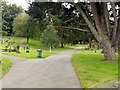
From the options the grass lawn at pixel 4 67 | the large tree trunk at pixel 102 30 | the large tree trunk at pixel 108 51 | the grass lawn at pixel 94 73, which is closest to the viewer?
the grass lawn at pixel 94 73

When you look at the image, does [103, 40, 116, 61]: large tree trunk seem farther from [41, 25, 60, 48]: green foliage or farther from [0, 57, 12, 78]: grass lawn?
[41, 25, 60, 48]: green foliage

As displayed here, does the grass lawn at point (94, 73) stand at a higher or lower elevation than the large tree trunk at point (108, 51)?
lower

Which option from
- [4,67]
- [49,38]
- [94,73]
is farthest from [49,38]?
[94,73]

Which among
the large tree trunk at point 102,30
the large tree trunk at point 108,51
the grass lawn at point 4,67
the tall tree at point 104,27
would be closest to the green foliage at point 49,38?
the tall tree at point 104,27

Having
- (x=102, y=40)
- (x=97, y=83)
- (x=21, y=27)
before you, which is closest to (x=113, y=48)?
(x=102, y=40)

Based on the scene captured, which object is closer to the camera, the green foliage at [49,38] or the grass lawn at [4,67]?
the grass lawn at [4,67]

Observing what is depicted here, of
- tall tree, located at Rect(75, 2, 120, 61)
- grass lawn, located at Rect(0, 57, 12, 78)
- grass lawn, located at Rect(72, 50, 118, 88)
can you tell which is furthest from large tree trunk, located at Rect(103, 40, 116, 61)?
grass lawn, located at Rect(0, 57, 12, 78)

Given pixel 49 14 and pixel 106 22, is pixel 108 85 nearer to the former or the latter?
pixel 106 22

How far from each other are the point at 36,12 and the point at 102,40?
7.35 meters

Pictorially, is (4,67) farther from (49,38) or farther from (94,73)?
(49,38)


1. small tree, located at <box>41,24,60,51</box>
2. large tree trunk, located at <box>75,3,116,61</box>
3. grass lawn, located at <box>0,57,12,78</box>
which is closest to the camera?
grass lawn, located at <box>0,57,12,78</box>

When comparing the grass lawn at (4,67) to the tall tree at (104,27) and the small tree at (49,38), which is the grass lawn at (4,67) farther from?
the small tree at (49,38)

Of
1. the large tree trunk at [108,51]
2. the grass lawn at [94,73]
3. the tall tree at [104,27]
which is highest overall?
the tall tree at [104,27]

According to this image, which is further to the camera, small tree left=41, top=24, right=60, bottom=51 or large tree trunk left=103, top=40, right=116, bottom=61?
small tree left=41, top=24, right=60, bottom=51
